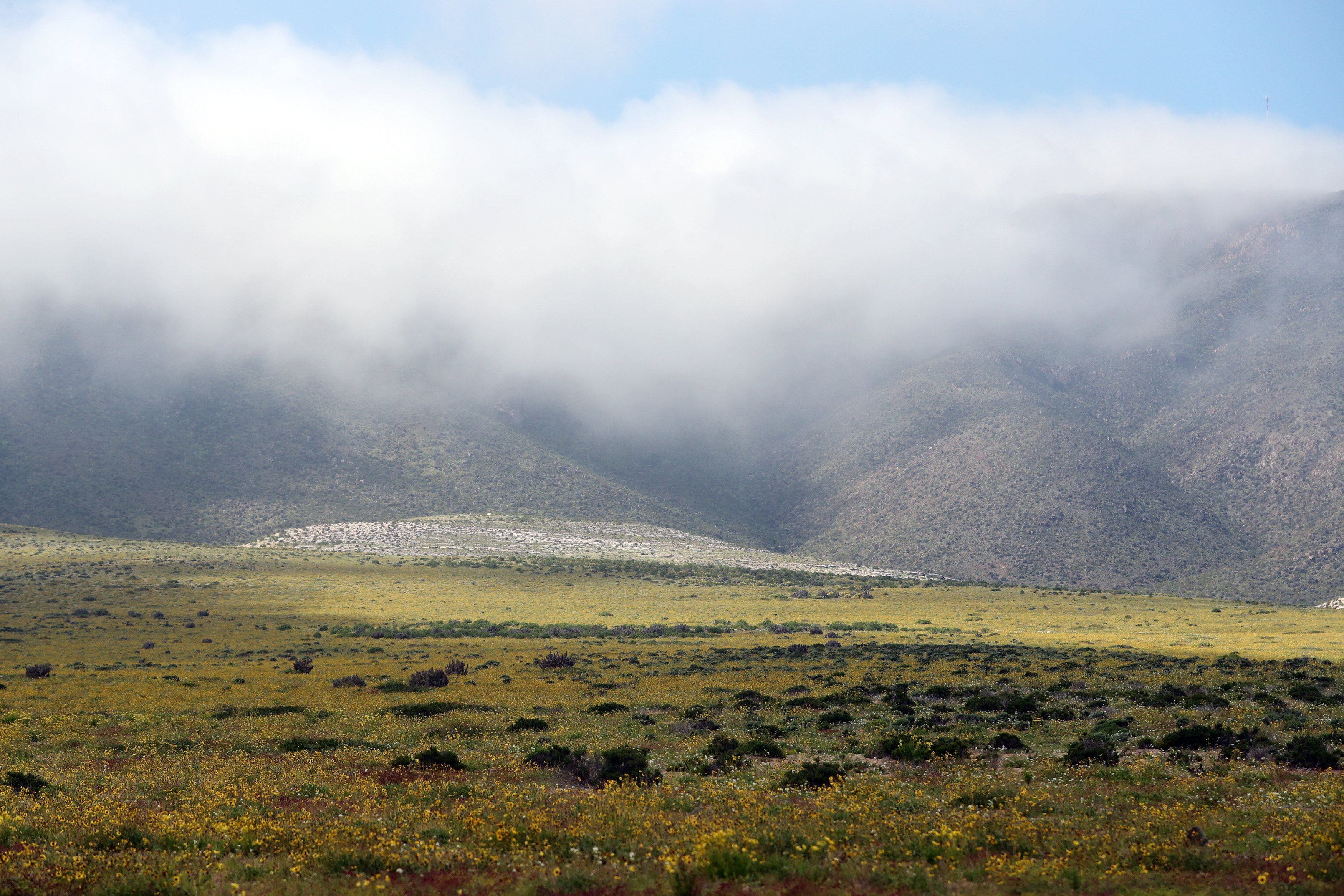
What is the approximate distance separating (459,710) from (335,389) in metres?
156

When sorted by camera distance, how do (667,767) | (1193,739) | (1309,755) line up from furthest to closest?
(1193,739)
(667,767)
(1309,755)

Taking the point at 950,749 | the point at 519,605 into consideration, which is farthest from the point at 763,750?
the point at 519,605

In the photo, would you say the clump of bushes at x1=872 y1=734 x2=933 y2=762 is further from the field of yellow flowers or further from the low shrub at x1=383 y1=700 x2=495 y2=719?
the low shrub at x1=383 y1=700 x2=495 y2=719

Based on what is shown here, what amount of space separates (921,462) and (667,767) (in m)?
139

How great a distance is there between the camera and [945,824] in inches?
445

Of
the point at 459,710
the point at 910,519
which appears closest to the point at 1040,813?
the point at 459,710

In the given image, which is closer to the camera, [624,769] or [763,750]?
[624,769]

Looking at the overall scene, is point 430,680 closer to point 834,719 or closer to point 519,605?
point 834,719

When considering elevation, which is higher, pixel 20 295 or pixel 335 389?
pixel 20 295

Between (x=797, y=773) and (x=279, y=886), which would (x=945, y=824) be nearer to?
(x=797, y=773)

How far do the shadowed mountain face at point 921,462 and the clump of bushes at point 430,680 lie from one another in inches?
3909

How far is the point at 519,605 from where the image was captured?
71.2m

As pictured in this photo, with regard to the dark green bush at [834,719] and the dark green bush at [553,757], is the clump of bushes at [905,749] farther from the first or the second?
the dark green bush at [553,757]

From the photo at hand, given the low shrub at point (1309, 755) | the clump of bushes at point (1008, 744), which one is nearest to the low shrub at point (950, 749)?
the clump of bushes at point (1008, 744)
